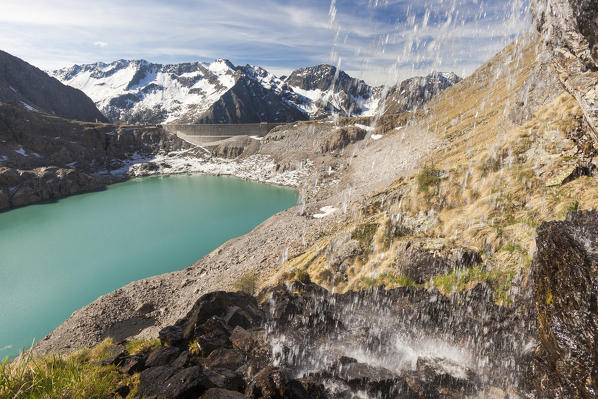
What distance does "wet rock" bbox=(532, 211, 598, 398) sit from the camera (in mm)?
3721

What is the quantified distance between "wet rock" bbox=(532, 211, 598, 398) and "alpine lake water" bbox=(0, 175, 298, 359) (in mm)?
13889

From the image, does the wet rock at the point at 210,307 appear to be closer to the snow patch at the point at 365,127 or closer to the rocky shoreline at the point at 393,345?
the rocky shoreline at the point at 393,345

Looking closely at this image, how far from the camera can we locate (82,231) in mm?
46938

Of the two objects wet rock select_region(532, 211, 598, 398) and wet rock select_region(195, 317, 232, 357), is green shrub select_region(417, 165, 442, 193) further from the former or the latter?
wet rock select_region(195, 317, 232, 357)

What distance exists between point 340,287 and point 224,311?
18.8ft

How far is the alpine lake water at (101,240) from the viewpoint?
25859mm

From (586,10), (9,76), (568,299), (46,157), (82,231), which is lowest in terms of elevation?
(82,231)

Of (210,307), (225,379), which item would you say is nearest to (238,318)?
(210,307)

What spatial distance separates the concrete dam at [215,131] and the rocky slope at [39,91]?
7306cm

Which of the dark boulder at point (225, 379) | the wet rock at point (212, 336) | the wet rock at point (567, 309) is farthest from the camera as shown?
the wet rock at point (212, 336)

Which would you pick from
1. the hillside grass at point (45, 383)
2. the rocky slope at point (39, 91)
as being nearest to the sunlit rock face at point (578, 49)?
→ the hillside grass at point (45, 383)

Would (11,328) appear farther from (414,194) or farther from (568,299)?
(568,299)

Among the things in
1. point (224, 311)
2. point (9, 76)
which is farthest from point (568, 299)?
point (9, 76)

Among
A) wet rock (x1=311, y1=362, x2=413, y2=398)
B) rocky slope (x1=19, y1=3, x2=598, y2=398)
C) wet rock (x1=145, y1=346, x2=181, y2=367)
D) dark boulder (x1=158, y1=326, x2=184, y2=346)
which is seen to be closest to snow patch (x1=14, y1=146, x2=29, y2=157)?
rocky slope (x1=19, y1=3, x2=598, y2=398)
